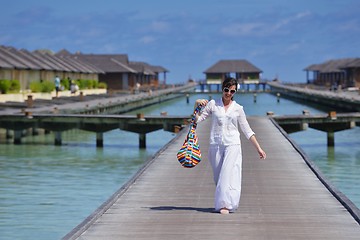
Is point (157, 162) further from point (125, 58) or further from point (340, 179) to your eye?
point (125, 58)

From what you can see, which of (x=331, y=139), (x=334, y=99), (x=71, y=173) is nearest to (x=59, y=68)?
(x=334, y=99)

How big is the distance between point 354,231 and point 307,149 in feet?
83.8

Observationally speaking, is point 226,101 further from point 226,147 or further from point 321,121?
point 321,121

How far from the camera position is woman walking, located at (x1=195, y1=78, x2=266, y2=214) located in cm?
1230

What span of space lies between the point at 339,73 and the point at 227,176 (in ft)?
441

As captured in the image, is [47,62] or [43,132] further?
[47,62]

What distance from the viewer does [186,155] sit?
12.4 metres

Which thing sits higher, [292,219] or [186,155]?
[186,155]

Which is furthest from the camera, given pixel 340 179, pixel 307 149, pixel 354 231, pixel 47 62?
pixel 47 62

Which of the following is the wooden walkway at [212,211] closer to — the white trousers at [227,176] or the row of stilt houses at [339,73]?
the white trousers at [227,176]

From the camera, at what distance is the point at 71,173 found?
27.5 m

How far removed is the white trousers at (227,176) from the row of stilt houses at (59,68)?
4504 cm

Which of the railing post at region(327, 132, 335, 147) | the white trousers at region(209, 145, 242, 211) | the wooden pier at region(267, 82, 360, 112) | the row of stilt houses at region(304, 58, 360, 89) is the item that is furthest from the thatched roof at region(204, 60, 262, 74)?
the white trousers at region(209, 145, 242, 211)

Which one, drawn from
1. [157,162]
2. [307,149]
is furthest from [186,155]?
[307,149]
